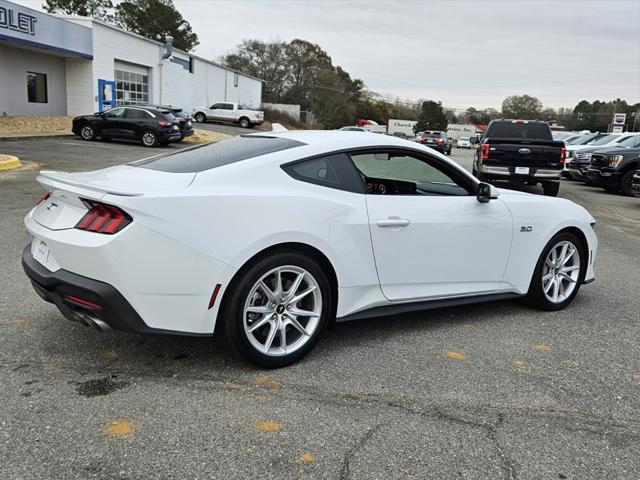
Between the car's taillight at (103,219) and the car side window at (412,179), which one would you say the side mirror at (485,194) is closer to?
the car side window at (412,179)

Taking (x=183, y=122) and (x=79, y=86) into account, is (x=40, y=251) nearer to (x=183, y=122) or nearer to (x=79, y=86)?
(x=183, y=122)

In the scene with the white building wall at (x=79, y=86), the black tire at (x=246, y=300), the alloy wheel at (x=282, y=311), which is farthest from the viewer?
the white building wall at (x=79, y=86)

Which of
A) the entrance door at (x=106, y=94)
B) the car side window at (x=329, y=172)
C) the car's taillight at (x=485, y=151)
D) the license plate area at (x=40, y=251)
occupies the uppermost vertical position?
the entrance door at (x=106, y=94)

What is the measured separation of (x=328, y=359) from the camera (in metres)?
3.76

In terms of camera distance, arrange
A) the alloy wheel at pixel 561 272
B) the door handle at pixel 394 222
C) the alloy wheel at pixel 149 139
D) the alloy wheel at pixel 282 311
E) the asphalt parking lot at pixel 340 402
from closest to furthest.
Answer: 1. the asphalt parking lot at pixel 340 402
2. the alloy wheel at pixel 282 311
3. the door handle at pixel 394 222
4. the alloy wheel at pixel 561 272
5. the alloy wheel at pixel 149 139

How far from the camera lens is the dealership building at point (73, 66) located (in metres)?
25.3

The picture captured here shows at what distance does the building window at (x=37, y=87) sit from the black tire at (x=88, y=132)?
6.25m

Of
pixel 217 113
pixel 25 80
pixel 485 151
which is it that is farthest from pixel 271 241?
pixel 217 113

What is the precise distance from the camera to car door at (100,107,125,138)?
2362 centimetres

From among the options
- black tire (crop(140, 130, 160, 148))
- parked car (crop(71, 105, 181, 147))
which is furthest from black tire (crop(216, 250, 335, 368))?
black tire (crop(140, 130, 160, 148))

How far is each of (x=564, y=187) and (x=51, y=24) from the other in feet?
76.4

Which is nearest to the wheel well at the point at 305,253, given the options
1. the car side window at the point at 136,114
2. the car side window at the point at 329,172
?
the car side window at the point at 329,172

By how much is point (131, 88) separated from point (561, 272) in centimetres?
3491

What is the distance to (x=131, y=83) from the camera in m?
35.3
